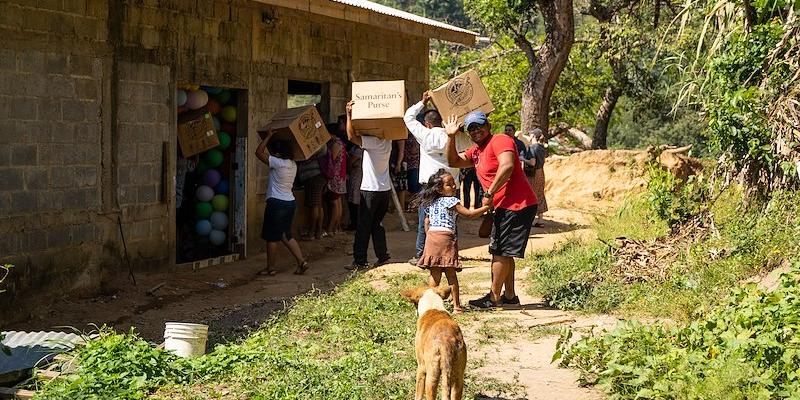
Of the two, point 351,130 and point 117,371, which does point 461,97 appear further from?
point 117,371

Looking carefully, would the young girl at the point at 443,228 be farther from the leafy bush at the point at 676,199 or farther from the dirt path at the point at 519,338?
the leafy bush at the point at 676,199

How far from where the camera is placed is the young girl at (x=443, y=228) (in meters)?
8.47

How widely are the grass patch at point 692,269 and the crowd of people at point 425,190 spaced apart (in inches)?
24.1

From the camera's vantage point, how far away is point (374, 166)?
36.2 feet

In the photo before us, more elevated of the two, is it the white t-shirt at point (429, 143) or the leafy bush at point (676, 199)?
the white t-shirt at point (429, 143)

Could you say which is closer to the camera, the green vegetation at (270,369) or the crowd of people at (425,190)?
A: the green vegetation at (270,369)

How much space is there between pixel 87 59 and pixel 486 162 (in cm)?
411

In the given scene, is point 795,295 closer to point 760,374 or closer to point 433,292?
point 760,374

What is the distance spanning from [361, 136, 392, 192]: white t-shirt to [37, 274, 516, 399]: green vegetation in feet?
10.1

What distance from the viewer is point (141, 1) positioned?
10.8 meters

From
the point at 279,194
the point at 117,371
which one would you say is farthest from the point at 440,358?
the point at 279,194

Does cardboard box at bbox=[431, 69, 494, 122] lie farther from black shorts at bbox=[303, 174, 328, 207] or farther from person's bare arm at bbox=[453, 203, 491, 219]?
black shorts at bbox=[303, 174, 328, 207]

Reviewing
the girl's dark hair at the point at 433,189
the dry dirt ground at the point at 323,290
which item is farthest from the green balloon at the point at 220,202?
the girl's dark hair at the point at 433,189

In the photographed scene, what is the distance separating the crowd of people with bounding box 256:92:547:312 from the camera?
8555 millimetres
